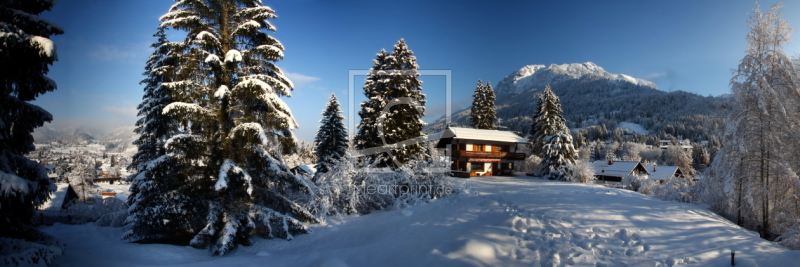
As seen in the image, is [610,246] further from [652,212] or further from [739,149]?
[739,149]

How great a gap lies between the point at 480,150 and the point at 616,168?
776 inches

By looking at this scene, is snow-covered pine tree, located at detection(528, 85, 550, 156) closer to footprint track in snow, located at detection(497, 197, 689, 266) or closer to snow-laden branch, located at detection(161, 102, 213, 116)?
footprint track in snow, located at detection(497, 197, 689, 266)

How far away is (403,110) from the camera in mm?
22312

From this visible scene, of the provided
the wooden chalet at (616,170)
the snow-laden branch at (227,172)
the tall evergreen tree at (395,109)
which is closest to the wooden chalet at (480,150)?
the wooden chalet at (616,170)

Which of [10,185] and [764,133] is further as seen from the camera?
[764,133]

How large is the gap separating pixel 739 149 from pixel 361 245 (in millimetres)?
15782

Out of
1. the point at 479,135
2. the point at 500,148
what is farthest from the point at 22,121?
the point at 500,148

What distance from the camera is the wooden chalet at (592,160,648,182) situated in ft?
127

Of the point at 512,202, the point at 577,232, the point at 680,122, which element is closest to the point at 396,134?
the point at 512,202

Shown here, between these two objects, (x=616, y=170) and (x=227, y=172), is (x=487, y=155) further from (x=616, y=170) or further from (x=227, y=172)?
(x=227, y=172)

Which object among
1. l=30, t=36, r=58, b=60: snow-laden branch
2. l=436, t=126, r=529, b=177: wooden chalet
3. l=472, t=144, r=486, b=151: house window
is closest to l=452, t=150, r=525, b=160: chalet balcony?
l=436, t=126, r=529, b=177: wooden chalet

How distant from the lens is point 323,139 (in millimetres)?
28609

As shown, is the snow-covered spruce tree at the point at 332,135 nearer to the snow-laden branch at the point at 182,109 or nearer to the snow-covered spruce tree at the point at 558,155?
the snow-laden branch at the point at 182,109

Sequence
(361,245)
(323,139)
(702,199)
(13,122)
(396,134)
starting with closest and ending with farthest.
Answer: (13,122) < (361,245) < (702,199) < (396,134) < (323,139)
